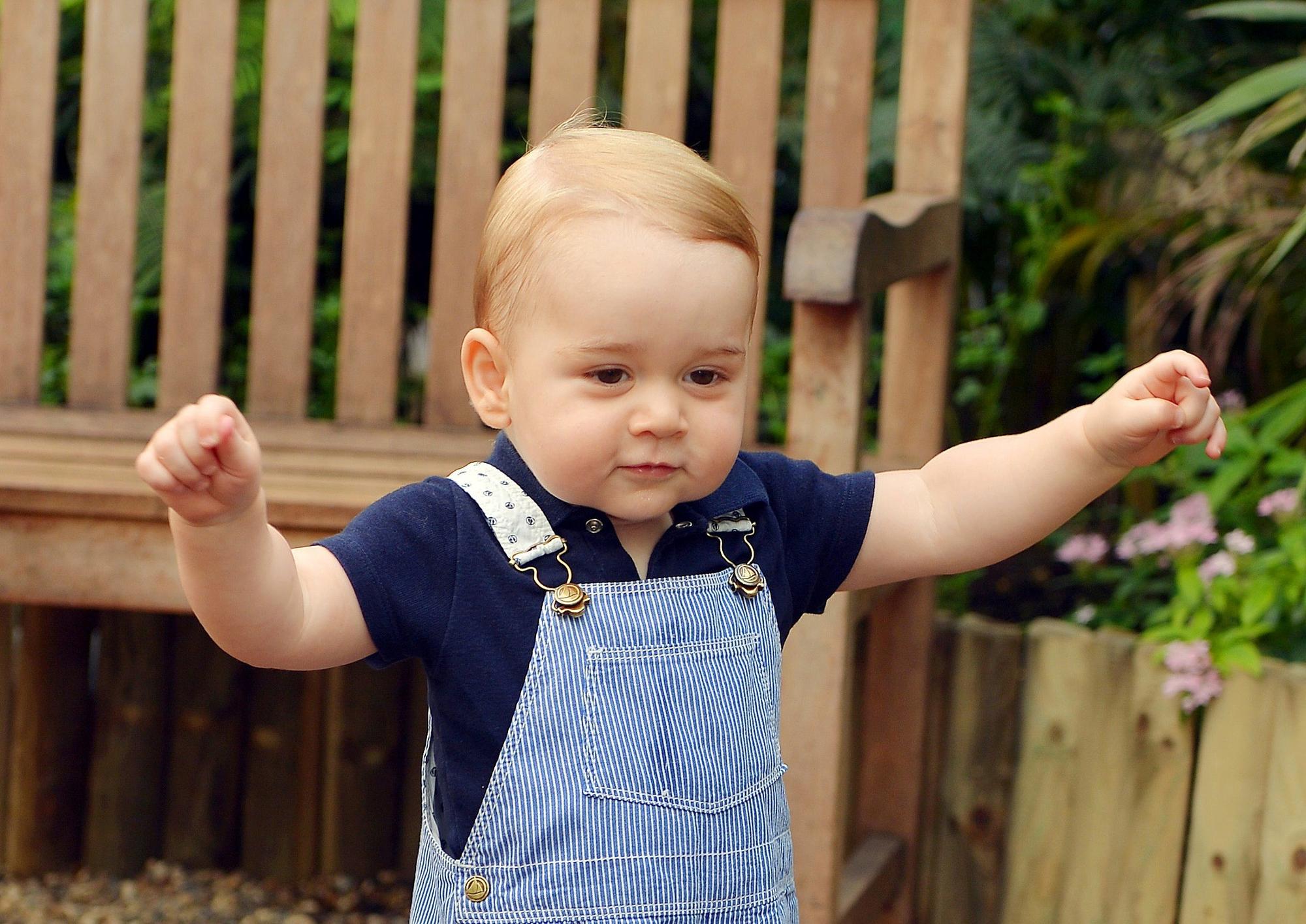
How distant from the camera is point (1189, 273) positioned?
2502 mm

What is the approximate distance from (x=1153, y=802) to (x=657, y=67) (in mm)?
1296

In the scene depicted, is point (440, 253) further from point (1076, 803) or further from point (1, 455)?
point (1076, 803)

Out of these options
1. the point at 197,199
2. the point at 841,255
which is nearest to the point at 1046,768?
the point at 841,255

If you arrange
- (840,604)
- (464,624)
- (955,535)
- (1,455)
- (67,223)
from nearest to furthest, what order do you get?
(464,624) < (955,535) < (840,604) < (1,455) < (67,223)

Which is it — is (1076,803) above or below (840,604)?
below

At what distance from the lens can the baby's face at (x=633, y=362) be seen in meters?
1.10

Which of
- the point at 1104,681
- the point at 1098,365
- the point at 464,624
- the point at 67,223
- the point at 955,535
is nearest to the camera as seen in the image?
the point at 464,624

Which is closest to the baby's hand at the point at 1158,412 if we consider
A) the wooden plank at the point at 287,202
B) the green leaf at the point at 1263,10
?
the green leaf at the point at 1263,10

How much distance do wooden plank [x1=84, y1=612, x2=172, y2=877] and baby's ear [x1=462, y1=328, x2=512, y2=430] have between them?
1.48 meters

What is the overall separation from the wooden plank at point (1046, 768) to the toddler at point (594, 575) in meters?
0.98

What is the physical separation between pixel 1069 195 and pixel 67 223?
201 centimetres

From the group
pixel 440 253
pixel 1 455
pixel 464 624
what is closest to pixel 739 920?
pixel 464 624

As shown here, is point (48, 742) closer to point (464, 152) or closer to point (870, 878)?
point (464, 152)

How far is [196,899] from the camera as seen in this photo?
2484mm
